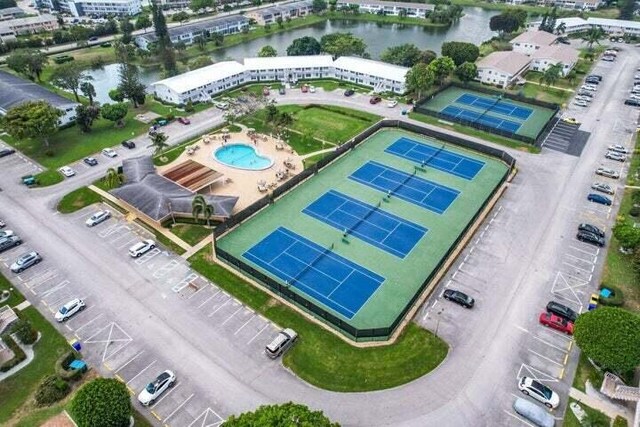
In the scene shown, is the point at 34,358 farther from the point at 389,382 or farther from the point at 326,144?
the point at 326,144

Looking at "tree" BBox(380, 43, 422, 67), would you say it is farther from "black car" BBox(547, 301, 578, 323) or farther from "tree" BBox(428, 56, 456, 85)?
"black car" BBox(547, 301, 578, 323)

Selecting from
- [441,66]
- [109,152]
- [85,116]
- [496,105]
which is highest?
[441,66]

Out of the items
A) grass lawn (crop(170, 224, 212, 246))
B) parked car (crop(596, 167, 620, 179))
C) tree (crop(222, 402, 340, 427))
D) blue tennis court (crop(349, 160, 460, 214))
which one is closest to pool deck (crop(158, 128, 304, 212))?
grass lawn (crop(170, 224, 212, 246))

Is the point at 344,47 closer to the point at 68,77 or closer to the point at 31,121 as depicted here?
the point at 68,77

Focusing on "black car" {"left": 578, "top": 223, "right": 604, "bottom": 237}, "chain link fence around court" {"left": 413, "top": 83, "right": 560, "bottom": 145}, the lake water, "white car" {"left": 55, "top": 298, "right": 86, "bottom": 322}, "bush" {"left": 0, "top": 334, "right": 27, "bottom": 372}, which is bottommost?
"black car" {"left": 578, "top": 223, "right": 604, "bottom": 237}

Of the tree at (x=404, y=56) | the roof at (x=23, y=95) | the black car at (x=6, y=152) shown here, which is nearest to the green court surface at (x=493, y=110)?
the tree at (x=404, y=56)

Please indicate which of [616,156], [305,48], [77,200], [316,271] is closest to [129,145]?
[77,200]
